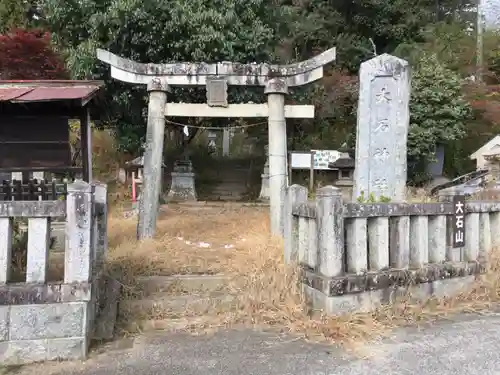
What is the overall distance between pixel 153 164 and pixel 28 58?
39.1 ft

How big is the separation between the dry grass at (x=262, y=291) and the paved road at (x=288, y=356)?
0.78 ft

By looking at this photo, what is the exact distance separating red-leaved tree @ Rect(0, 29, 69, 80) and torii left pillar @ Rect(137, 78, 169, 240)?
1032 cm

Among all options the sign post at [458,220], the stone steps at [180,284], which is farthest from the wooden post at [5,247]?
the sign post at [458,220]

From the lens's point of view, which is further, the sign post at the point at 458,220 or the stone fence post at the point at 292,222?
the sign post at the point at 458,220

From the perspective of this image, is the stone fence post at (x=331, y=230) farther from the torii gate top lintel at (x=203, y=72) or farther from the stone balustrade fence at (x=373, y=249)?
the torii gate top lintel at (x=203, y=72)

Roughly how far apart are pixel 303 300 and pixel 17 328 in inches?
109

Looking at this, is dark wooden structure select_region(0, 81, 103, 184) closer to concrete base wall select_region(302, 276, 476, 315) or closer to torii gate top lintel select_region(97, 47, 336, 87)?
torii gate top lintel select_region(97, 47, 336, 87)

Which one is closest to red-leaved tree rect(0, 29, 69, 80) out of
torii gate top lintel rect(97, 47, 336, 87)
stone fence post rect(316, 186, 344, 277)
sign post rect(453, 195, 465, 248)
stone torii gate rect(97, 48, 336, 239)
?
torii gate top lintel rect(97, 47, 336, 87)

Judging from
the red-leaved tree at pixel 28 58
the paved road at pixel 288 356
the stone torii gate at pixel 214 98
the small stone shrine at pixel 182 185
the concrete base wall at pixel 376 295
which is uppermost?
the red-leaved tree at pixel 28 58

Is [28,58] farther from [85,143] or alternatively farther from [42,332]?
[42,332]

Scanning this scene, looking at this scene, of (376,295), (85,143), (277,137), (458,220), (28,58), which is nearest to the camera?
(376,295)

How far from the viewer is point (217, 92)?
7.39 metres

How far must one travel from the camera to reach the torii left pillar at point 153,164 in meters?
7.00

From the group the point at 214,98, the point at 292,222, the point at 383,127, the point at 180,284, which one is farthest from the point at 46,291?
the point at 383,127
